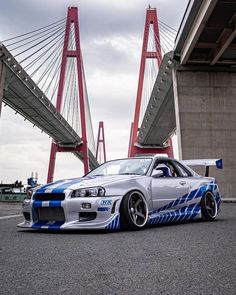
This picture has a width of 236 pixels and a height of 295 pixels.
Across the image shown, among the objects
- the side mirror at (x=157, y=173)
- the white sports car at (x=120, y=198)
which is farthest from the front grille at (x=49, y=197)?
the side mirror at (x=157, y=173)

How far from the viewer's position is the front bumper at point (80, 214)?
219 inches

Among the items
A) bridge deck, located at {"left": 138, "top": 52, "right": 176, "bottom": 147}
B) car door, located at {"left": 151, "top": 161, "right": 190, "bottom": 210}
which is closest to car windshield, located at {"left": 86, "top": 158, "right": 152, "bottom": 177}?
car door, located at {"left": 151, "top": 161, "right": 190, "bottom": 210}

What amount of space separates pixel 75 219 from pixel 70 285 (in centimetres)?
311

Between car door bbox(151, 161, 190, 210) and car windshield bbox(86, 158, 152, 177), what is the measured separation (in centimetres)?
→ 28

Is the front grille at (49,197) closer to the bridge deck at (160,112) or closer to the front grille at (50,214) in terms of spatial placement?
the front grille at (50,214)

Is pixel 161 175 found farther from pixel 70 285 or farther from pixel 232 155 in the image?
pixel 232 155

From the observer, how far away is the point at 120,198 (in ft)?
19.1

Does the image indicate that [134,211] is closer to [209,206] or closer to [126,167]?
[126,167]

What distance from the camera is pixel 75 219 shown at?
5602mm

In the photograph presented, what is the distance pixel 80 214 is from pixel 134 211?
81cm

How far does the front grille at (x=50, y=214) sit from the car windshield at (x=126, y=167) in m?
1.34

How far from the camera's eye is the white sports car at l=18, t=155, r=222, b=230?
5613mm

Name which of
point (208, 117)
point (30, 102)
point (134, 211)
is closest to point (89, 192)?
point (134, 211)

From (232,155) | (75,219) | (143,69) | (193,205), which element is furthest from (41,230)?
(143,69)
